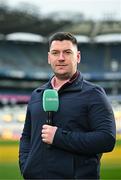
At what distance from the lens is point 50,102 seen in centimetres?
296

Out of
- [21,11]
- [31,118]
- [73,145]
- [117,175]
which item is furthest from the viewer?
[21,11]

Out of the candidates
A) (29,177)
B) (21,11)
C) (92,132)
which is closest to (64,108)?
(92,132)

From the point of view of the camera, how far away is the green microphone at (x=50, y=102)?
297cm

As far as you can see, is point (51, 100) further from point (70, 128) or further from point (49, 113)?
point (70, 128)

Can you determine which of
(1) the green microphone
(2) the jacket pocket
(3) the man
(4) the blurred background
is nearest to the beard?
(3) the man

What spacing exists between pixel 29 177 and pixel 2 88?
4042cm

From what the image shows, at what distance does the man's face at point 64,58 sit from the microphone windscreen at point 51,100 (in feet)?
0.50

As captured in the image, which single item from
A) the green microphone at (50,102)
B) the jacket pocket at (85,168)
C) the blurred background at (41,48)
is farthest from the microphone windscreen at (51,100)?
the blurred background at (41,48)

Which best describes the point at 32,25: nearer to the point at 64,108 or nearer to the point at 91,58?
the point at 91,58

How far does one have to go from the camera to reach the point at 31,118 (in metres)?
3.26

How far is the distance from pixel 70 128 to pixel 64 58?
40 cm

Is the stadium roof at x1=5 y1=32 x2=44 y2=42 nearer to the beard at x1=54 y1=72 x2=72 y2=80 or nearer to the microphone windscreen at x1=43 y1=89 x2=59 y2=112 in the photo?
the beard at x1=54 y1=72 x2=72 y2=80

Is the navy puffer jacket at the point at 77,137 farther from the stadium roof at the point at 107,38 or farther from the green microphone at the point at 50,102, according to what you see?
the stadium roof at the point at 107,38

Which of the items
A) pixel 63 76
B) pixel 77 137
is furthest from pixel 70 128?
pixel 63 76
